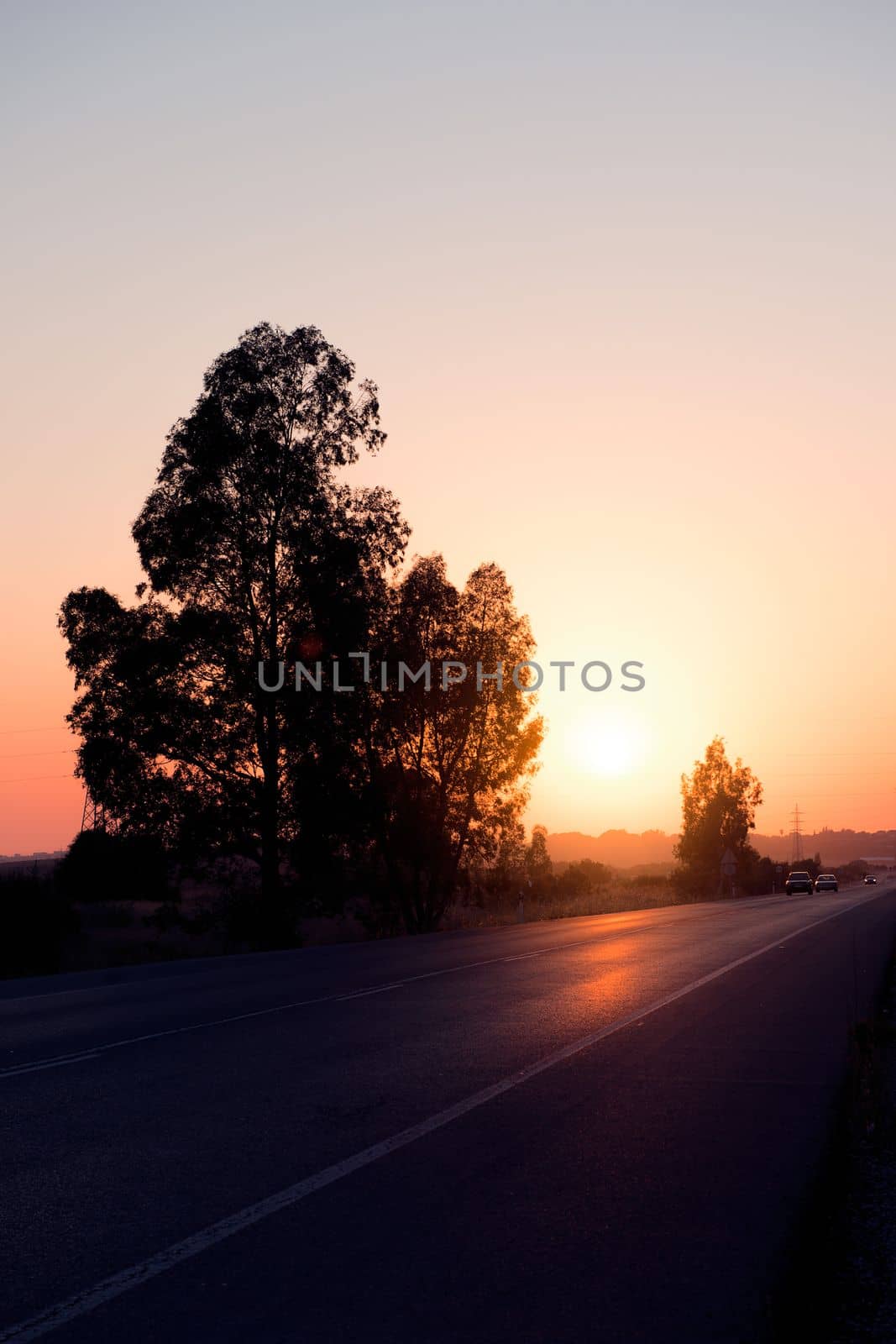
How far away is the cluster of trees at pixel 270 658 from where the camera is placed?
3522 cm

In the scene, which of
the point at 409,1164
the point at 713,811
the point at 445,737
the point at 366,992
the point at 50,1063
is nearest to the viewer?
the point at 409,1164

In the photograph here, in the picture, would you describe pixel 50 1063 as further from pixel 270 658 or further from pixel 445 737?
pixel 445 737

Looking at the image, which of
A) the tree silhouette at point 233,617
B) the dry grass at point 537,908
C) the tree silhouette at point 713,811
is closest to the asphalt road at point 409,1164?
the tree silhouette at point 233,617

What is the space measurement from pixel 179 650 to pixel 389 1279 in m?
31.4

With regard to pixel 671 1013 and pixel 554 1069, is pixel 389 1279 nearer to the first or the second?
pixel 554 1069

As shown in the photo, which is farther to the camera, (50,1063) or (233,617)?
(233,617)

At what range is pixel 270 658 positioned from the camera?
36.2 m

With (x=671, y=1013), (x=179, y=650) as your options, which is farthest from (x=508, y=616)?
(x=671, y=1013)

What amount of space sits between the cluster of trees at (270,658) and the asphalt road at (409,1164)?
19.8 m

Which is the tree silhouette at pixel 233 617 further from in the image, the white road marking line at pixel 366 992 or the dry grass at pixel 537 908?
the white road marking line at pixel 366 992

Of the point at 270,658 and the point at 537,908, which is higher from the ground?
the point at 270,658

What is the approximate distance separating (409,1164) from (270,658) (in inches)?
1171

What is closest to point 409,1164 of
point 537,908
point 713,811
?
point 537,908

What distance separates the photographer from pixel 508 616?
4431cm
